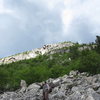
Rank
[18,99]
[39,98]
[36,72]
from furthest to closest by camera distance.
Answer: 1. [36,72]
2. [18,99]
3. [39,98]

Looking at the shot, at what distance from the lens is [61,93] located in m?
27.9

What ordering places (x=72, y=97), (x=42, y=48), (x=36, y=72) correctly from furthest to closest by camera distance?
(x=42, y=48), (x=36, y=72), (x=72, y=97)

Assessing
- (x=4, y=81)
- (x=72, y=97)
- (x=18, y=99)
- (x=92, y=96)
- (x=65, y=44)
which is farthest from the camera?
(x=65, y=44)

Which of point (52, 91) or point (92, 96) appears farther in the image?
point (52, 91)

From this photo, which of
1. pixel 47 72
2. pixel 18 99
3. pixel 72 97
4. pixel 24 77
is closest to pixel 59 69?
pixel 47 72

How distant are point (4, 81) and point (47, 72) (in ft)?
43.1

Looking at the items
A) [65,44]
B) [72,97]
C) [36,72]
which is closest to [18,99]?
[72,97]

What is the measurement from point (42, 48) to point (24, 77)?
120 meters

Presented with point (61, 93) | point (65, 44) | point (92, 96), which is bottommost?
point (92, 96)

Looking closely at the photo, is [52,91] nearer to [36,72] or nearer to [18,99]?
[18,99]

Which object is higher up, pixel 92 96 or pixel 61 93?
pixel 61 93

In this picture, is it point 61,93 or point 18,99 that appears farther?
point 18,99

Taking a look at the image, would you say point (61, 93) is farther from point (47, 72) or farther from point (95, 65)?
point (47, 72)

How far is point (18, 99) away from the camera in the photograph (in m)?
32.8
